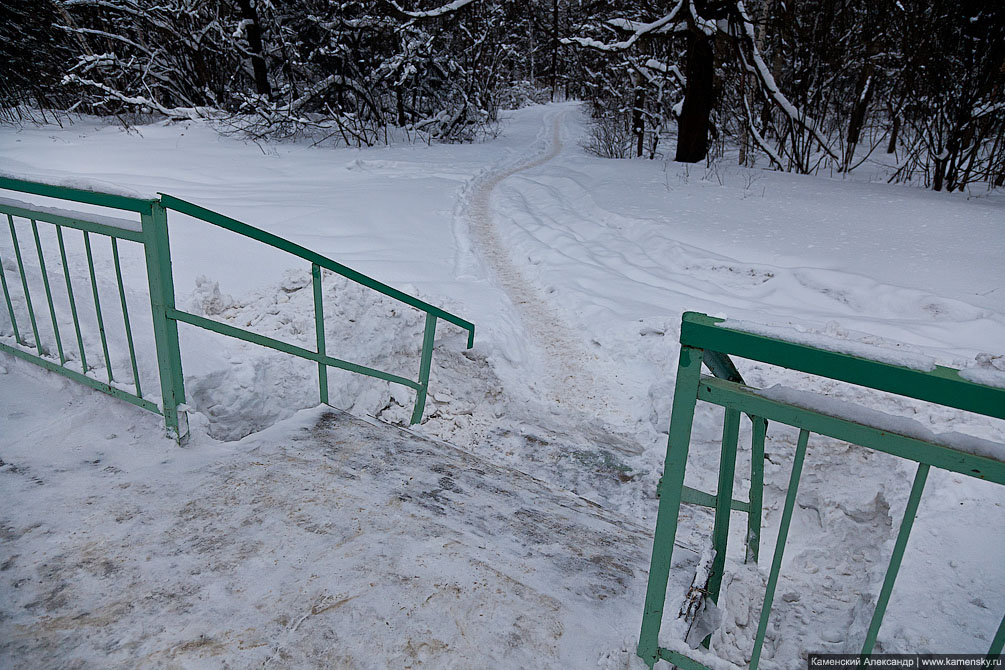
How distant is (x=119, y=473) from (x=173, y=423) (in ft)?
1.00

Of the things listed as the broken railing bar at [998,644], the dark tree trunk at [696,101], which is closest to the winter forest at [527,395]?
the broken railing bar at [998,644]

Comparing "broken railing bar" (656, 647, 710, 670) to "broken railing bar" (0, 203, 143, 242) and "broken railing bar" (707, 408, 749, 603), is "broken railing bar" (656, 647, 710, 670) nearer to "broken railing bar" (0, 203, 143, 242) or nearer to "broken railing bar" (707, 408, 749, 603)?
"broken railing bar" (707, 408, 749, 603)

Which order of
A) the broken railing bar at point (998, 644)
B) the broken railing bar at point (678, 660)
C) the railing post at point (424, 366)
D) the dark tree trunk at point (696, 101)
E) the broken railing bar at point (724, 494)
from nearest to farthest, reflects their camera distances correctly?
the broken railing bar at point (998, 644) → the broken railing bar at point (678, 660) → the broken railing bar at point (724, 494) → the railing post at point (424, 366) → the dark tree trunk at point (696, 101)

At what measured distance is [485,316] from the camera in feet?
20.3

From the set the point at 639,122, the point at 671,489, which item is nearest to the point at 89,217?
the point at 671,489

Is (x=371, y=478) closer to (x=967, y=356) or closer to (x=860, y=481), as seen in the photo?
(x=860, y=481)

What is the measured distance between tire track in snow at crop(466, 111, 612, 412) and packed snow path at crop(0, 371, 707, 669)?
237cm

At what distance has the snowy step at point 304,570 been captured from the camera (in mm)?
1856

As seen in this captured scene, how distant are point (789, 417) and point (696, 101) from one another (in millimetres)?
13726

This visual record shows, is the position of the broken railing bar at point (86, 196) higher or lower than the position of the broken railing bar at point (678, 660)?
higher

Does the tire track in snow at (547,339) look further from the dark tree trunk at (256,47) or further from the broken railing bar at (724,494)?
the dark tree trunk at (256,47)

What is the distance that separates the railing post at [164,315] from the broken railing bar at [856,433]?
2.22 meters

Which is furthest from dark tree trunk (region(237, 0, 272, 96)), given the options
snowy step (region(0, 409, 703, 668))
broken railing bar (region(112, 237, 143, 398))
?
snowy step (region(0, 409, 703, 668))

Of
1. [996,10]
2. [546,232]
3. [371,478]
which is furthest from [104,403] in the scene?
[996,10]
